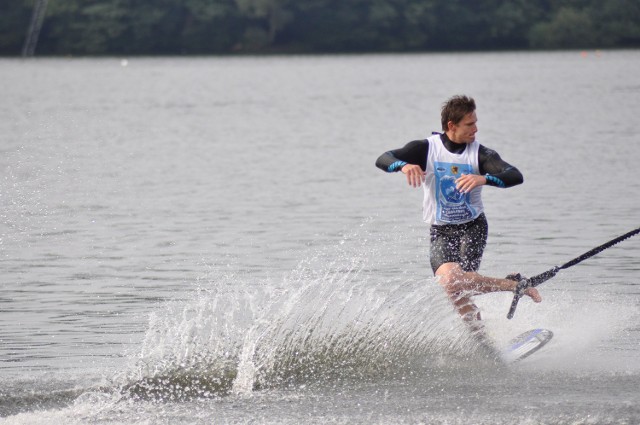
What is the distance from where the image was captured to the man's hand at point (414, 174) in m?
8.34

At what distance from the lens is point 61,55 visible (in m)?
117

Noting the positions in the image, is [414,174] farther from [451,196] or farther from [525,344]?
[525,344]

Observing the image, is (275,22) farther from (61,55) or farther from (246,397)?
(246,397)

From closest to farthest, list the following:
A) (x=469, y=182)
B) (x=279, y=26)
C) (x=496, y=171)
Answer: (x=469, y=182), (x=496, y=171), (x=279, y=26)

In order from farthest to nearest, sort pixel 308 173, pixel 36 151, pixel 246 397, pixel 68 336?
1. pixel 36 151
2. pixel 308 173
3. pixel 68 336
4. pixel 246 397

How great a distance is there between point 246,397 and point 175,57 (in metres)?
110

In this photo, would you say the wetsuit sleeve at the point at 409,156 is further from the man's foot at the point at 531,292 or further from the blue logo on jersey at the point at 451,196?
the man's foot at the point at 531,292

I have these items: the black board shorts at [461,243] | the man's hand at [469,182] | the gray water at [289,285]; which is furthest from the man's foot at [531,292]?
the man's hand at [469,182]

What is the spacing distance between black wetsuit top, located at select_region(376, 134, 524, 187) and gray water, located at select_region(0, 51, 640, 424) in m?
0.86

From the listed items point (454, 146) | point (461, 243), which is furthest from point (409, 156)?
point (461, 243)

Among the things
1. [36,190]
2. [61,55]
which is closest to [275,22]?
[61,55]

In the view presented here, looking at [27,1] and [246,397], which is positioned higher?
[27,1]

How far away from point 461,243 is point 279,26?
346ft

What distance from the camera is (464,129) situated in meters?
8.65
